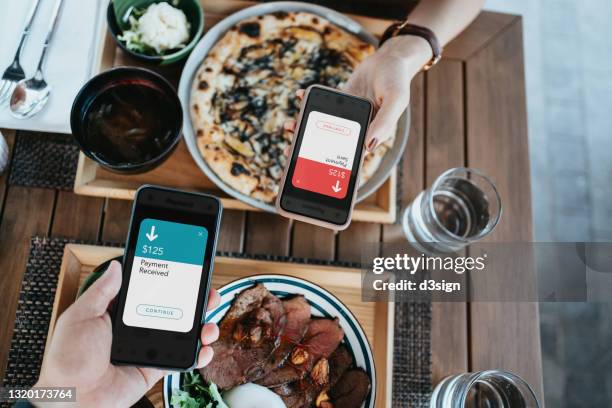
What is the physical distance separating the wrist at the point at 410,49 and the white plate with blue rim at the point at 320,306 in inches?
22.5

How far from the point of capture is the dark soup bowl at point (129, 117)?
1066 mm

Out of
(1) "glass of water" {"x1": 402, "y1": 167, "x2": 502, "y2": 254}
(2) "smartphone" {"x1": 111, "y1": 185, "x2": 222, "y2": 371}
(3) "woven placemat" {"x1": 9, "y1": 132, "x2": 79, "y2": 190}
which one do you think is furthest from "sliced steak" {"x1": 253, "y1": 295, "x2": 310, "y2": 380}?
(3) "woven placemat" {"x1": 9, "y1": 132, "x2": 79, "y2": 190}

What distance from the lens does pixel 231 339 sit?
42.3 inches

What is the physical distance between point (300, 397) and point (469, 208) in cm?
62

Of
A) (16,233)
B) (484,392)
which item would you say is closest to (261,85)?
(16,233)

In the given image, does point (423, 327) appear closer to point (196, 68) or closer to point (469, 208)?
point (469, 208)

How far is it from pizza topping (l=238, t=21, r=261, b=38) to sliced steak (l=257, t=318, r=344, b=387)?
0.72 m

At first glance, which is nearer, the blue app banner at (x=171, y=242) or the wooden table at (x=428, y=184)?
the blue app banner at (x=171, y=242)

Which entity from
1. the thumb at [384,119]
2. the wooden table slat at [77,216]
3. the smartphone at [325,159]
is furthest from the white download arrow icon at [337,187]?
the wooden table slat at [77,216]

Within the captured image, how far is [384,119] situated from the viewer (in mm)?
1028

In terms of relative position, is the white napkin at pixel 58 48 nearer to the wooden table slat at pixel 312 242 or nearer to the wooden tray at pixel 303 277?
the wooden tray at pixel 303 277

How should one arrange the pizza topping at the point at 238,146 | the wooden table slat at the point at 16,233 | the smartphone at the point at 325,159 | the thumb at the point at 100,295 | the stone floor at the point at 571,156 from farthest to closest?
the stone floor at the point at 571,156 < the pizza topping at the point at 238,146 < the wooden table slat at the point at 16,233 < the smartphone at the point at 325,159 < the thumb at the point at 100,295

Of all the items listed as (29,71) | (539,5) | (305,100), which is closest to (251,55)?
(305,100)

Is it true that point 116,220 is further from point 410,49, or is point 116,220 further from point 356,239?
point 410,49
